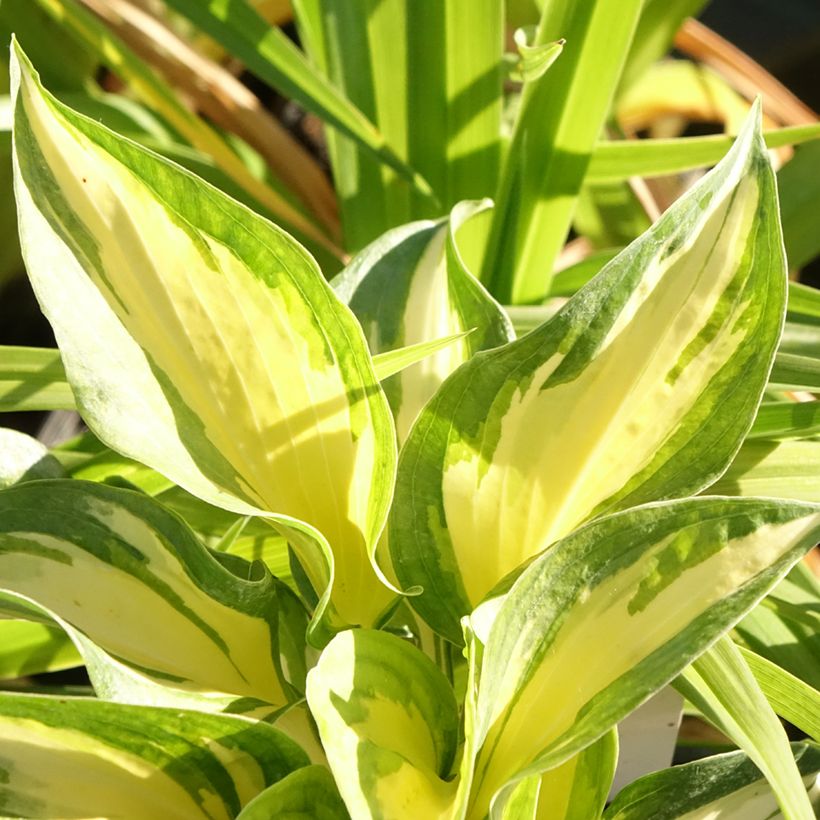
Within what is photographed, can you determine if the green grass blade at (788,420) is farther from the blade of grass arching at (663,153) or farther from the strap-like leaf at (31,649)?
the strap-like leaf at (31,649)

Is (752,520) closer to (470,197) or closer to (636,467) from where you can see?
(636,467)

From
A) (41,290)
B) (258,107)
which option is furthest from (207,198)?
(258,107)

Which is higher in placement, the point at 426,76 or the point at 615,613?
the point at 426,76

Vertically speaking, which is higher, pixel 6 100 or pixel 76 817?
pixel 6 100

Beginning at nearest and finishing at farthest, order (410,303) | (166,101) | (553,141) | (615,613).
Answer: (615,613)
(410,303)
(553,141)
(166,101)

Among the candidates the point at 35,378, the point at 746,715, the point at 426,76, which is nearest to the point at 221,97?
the point at 426,76

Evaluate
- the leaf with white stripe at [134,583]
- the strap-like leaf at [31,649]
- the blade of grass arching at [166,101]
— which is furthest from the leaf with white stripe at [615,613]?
the blade of grass arching at [166,101]

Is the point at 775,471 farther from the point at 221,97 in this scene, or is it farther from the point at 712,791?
the point at 221,97
